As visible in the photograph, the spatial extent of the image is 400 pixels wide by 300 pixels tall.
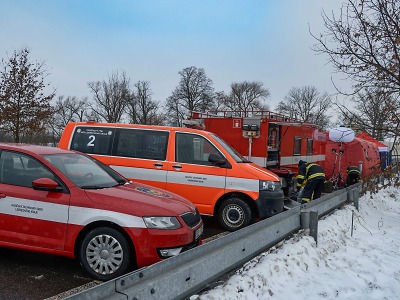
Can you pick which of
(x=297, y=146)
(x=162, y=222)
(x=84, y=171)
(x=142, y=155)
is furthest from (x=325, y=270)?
(x=297, y=146)

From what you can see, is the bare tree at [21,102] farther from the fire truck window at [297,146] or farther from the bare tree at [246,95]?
the bare tree at [246,95]

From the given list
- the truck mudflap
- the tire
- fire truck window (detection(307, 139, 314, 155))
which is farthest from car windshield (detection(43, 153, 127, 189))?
fire truck window (detection(307, 139, 314, 155))

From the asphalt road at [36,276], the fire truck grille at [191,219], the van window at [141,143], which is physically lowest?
the asphalt road at [36,276]

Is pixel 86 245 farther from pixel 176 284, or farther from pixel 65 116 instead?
pixel 65 116

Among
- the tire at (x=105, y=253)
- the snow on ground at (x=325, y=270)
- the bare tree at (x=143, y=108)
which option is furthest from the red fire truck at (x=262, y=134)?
the bare tree at (x=143, y=108)

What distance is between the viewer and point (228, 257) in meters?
4.23

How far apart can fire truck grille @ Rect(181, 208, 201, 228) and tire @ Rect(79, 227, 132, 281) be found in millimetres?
773

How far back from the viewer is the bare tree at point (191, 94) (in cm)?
5786

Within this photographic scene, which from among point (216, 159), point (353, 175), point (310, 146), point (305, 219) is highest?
point (310, 146)

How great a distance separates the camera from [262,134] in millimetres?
10156

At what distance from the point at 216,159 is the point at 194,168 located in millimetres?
486

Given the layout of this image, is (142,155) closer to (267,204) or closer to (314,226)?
(267,204)

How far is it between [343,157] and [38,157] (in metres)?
13.5

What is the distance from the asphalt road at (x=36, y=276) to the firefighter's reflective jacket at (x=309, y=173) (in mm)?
6188
